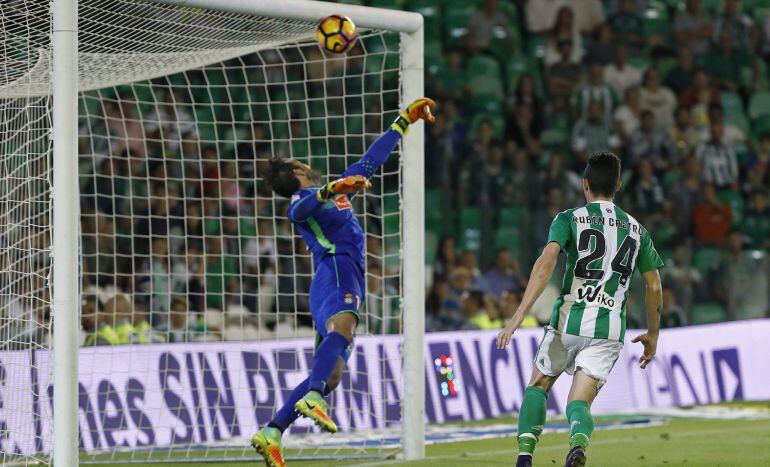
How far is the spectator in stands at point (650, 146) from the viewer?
1819cm

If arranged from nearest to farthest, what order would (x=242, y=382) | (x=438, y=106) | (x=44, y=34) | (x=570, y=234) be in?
(x=570, y=234), (x=44, y=34), (x=242, y=382), (x=438, y=106)

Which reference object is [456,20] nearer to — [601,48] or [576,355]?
[601,48]

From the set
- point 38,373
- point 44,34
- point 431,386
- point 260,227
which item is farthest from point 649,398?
point 44,34

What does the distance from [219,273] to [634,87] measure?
828 cm

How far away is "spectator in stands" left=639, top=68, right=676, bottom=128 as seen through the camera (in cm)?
1900

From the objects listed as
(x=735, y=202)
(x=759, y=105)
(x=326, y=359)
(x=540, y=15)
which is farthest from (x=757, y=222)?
(x=326, y=359)

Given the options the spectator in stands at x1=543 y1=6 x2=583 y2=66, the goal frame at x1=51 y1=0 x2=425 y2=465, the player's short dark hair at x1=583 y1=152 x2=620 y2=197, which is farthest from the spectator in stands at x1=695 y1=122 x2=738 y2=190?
the player's short dark hair at x1=583 y1=152 x2=620 y2=197

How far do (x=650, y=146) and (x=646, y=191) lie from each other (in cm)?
123

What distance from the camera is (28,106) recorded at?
9664 millimetres

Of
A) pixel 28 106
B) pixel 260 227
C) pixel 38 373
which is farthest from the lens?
pixel 260 227

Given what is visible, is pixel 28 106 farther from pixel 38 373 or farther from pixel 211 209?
pixel 211 209

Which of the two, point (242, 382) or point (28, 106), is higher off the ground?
point (28, 106)

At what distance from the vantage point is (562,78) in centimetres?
1870

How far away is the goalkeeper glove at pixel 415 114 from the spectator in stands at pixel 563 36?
10.6 m
